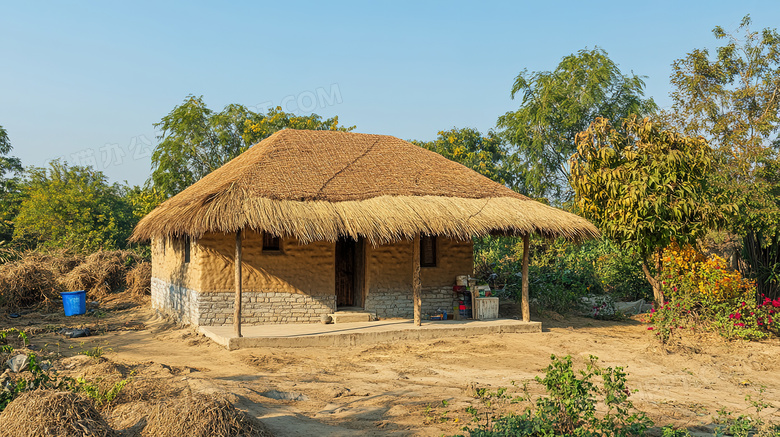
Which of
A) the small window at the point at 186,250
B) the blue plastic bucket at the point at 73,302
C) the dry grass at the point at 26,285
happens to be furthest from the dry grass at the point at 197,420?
the dry grass at the point at 26,285

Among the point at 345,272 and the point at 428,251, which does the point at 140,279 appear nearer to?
the point at 345,272

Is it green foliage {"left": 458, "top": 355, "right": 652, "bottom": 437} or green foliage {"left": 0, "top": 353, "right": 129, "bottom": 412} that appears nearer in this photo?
green foliage {"left": 458, "top": 355, "right": 652, "bottom": 437}

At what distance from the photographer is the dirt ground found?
6.01 metres

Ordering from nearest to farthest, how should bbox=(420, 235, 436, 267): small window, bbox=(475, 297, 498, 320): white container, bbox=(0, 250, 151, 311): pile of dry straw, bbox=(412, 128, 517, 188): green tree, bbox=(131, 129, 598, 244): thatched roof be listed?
bbox=(131, 129, 598, 244): thatched roof
bbox=(475, 297, 498, 320): white container
bbox=(420, 235, 436, 267): small window
bbox=(0, 250, 151, 311): pile of dry straw
bbox=(412, 128, 517, 188): green tree

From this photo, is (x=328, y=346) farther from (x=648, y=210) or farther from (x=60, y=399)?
(x=648, y=210)

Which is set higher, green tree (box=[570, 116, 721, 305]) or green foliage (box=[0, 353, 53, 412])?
green tree (box=[570, 116, 721, 305])

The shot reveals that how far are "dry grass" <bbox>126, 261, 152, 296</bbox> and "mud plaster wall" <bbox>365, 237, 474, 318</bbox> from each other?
8670mm

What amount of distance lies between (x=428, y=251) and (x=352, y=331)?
3207 millimetres

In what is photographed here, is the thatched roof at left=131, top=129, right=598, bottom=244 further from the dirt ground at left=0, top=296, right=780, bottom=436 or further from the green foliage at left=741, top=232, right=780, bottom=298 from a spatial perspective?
the green foliage at left=741, top=232, right=780, bottom=298

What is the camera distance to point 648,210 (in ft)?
37.6

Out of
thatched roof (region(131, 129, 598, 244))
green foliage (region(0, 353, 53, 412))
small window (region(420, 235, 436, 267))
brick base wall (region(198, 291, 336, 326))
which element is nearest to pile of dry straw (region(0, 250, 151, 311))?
thatched roof (region(131, 129, 598, 244))

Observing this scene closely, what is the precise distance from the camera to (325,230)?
10.2m

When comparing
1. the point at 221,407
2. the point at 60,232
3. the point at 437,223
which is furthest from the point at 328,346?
the point at 60,232

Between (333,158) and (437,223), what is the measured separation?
341 cm
